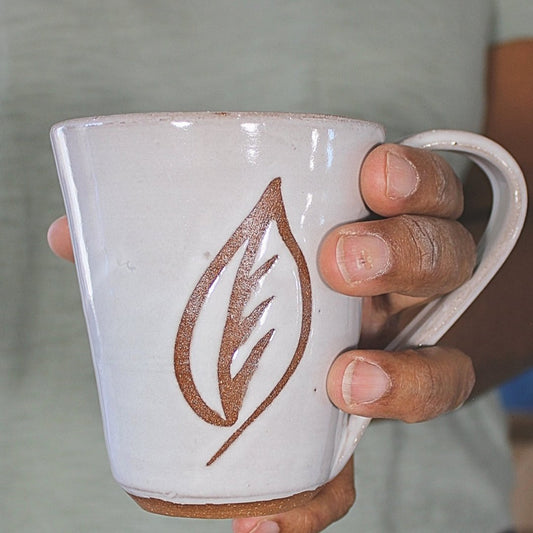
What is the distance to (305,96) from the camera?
0.84 m

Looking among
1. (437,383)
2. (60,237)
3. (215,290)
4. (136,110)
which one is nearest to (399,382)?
(437,383)

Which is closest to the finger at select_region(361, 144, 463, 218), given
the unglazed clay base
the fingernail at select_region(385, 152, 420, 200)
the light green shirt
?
the fingernail at select_region(385, 152, 420, 200)

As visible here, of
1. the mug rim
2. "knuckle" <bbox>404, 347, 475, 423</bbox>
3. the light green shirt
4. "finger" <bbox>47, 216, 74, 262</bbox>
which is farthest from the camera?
the light green shirt

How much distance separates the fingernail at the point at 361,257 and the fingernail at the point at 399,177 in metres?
0.03

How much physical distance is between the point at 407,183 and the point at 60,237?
0.97ft

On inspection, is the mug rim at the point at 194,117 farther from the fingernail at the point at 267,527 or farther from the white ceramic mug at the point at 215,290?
the fingernail at the point at 267,527

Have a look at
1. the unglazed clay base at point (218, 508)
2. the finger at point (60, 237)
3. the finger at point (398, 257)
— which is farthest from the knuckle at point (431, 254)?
the finger at point (60, 237)

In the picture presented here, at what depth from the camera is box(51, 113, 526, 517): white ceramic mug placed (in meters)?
0.42

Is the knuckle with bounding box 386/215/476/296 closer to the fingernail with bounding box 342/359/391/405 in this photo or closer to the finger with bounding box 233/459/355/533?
the fingernail with bounding box 342/359/391/405

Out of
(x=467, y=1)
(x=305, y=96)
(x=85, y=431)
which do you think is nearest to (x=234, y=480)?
(x=85, y=431)

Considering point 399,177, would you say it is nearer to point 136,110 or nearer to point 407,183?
point 407,183

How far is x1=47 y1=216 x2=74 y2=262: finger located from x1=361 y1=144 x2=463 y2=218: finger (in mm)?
267

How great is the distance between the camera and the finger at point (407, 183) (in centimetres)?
46

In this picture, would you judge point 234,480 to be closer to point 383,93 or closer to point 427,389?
point 427,389
